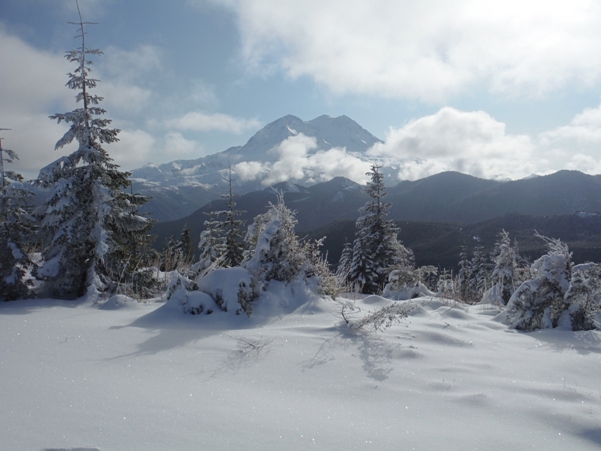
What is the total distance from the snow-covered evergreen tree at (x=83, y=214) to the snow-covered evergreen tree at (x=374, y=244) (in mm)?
15831

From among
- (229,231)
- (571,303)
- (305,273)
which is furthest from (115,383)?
(229,231)

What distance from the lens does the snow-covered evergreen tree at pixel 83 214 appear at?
5855 millimetres

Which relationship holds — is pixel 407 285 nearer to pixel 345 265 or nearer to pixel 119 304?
pixel 119 304

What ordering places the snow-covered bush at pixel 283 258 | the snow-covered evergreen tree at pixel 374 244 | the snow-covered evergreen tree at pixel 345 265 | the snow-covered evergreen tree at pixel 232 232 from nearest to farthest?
1. the snow-covered bush at pixel 283 258
2. the snow-covered evergreen tree at pixel 345 265
3. the snow-covered evergreen tree at pixel 232 232
4. the snow-covered evergreen tree at pixel 374 244

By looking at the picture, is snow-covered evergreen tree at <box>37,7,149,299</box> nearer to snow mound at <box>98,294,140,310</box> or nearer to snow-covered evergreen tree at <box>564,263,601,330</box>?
snow mound at <box>98,294,140,310</box>

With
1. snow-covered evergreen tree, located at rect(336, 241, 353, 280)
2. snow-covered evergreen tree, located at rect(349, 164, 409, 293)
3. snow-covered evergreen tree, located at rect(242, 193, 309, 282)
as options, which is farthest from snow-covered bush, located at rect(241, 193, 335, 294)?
snow-covered evergreen tree, located at rect(349, 164, 409, 293)

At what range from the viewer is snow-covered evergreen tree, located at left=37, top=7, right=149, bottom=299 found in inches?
231

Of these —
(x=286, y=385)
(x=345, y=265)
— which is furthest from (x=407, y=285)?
(x=345, y=265)

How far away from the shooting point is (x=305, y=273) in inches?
219

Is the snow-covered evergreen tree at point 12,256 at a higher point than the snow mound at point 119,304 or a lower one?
higher

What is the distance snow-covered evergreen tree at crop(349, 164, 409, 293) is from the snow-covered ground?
16.6 metres

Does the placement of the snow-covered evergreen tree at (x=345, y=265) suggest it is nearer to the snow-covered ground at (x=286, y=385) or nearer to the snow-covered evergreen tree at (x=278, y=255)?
the snow-covered evergreen tree at (x=278, y=255)

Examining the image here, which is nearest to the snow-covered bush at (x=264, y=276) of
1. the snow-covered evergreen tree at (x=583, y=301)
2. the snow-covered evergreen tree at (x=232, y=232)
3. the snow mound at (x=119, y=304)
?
the snow mound at (x=119, y=304)

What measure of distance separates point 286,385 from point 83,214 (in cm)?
527
